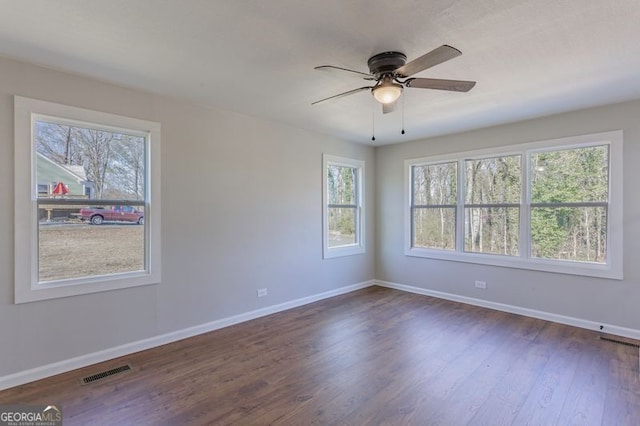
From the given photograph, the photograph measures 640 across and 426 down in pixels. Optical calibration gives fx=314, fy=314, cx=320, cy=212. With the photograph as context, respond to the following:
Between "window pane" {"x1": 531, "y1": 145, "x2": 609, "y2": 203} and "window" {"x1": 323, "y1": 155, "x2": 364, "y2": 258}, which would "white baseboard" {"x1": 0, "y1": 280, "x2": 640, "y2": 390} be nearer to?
"window" {"x1": 323, "y1": 155, "x2": 364, "y2": 258}

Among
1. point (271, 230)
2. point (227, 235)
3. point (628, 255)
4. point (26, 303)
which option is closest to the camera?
point (26, 303)

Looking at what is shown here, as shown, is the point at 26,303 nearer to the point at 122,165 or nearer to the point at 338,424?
the point at 122,165

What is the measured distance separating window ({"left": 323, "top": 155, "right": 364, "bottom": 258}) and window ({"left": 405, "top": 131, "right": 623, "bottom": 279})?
0.88 m

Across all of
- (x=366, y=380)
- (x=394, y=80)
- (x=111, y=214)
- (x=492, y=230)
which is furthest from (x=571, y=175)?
(x=111, y=214)

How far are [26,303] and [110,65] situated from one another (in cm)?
212

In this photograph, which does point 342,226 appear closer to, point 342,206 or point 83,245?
point 342,206

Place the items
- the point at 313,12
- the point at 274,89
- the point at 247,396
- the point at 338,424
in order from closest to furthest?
1. the point at 313,12
2. the point at 338,424
3. the point at 247,396
4. the point at 274,89

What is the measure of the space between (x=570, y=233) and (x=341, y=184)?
10.8ft

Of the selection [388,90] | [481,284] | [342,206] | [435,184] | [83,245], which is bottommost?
[481,284]

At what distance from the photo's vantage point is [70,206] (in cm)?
289

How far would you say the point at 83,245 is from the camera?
2963 mm

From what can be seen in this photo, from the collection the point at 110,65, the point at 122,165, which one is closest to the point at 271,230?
the point at 122,165

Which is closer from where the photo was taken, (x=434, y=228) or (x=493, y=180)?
(x=493, y=180)

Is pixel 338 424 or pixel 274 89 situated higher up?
pixel 274 89
